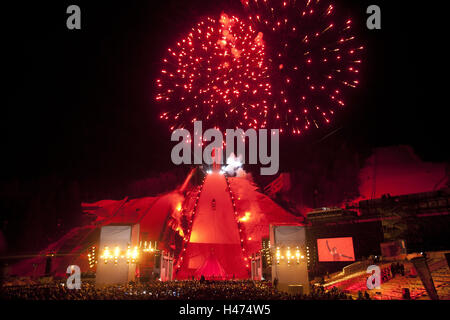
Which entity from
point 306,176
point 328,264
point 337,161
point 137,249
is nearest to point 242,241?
point 328,264

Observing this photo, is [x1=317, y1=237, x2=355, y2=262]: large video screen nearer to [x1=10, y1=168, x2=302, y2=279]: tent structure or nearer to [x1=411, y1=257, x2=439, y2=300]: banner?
[x1=10, y1=168, x2=302, y2=279]: tent structure

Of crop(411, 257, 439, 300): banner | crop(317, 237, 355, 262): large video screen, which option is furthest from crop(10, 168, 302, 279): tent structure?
crop(411, 257, 439, 300): banner

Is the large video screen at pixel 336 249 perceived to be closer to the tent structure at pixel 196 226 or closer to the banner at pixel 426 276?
the tent structure at pixel 196 226

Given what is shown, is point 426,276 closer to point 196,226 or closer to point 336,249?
point 336,249

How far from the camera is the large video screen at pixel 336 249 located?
24952mm

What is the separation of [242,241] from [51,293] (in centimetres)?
1927

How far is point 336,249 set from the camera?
25.6 meters

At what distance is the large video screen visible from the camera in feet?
81.9

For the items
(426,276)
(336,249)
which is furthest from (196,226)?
(426,276)

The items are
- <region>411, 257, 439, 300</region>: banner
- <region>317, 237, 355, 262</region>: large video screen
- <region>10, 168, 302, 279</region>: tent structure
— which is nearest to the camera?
<region>411, 257, 439, 300</region>: banner

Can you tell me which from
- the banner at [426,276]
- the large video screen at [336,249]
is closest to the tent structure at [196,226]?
the large video screen at [336,249]

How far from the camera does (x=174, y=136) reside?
32469mm

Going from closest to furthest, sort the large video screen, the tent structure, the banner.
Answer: the banner < the large video screen < the tent structure
